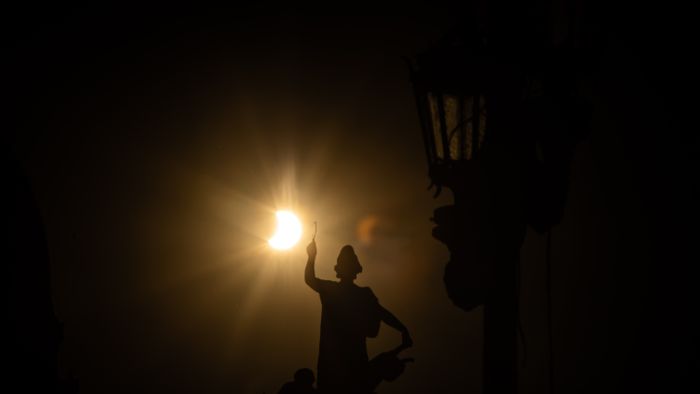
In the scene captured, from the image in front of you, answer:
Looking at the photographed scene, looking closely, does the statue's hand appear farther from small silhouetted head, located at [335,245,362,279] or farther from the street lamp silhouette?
the street lamp silhouette

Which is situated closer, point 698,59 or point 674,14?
point 698,59

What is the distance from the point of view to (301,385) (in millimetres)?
4551

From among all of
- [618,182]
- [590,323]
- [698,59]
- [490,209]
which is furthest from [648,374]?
[490,209]

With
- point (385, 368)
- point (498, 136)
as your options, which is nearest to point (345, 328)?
point (385, 368)

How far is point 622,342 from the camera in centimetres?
569

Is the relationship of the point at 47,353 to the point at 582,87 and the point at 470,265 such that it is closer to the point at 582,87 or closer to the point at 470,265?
the point at 470,265

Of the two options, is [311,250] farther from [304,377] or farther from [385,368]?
[385,368]

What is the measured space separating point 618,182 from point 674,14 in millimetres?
1944

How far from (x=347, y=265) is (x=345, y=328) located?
0.55 meters

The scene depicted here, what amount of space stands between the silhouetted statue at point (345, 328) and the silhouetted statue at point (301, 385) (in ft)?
0.33

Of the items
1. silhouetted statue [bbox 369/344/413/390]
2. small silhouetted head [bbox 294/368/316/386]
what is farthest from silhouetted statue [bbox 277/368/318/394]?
silhouetted statue [bbox 369/344/413/390]

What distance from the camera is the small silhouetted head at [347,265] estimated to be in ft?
15.9

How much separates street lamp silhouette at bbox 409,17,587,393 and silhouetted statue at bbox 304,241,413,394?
157 centimetres

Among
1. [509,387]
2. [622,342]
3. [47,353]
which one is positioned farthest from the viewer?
[47,353]
